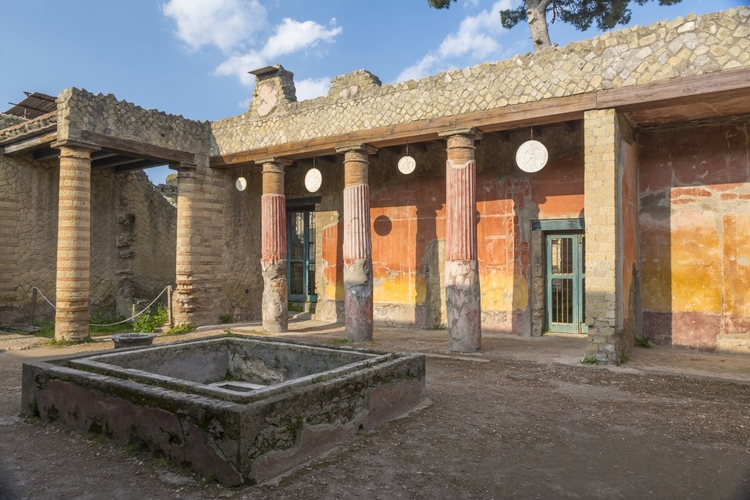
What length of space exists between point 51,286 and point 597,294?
36.7ft

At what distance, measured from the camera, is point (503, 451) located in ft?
12.8

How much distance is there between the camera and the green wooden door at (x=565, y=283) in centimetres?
960

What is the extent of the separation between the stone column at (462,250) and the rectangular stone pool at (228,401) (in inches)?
125

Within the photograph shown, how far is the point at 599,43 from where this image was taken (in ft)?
23.7

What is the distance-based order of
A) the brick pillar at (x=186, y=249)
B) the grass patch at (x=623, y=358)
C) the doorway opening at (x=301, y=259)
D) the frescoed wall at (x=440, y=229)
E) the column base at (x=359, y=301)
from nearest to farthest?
the grass patch at (x=623, y=358)
the column base at (x=359, y=301)
the frescoed wall at (x=440, y=229)
the brick pillar at (x=186, y=249)
the doorway opening at (x=301, y=259)

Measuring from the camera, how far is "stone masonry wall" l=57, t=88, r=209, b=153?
920cm

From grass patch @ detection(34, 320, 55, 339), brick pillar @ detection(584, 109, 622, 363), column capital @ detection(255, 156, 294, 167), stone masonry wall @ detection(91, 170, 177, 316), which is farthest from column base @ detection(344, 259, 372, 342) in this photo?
stone masonry wall @ detection(91, 170, 177, 316)

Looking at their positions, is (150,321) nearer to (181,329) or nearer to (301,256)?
(181,329)

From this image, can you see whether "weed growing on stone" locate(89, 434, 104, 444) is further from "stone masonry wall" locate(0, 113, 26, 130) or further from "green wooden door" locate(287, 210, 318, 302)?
"stone masonry wall" locate(0, 113, 26, 130)

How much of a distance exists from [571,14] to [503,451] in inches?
597

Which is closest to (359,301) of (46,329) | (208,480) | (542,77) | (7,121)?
(542,77)

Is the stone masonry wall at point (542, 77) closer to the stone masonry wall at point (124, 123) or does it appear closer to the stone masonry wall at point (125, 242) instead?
the stone masonry wall at point (124, 123)

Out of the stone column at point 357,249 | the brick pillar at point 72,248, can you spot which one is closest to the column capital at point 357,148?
the stone column at point 357,249

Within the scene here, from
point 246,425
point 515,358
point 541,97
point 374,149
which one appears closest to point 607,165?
point 541,97
